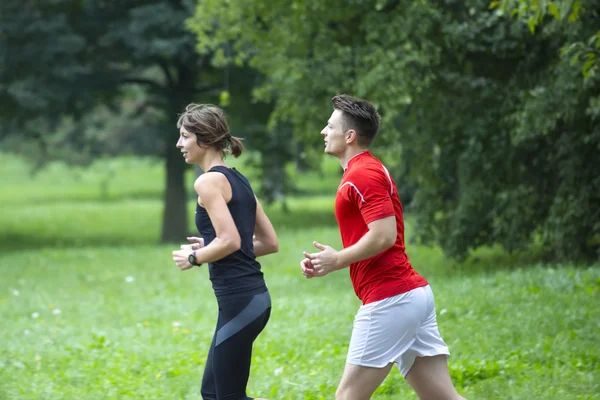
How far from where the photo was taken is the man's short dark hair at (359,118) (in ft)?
14.5

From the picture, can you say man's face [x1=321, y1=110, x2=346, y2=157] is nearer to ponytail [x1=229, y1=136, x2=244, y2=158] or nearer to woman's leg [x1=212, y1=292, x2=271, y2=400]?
ponytail [x1=229, y1=136, x2=244, y2=158]

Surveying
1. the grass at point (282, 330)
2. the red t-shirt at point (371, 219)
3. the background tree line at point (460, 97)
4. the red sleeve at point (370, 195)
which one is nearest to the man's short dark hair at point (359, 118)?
the red t-shirt at point (371, 219)

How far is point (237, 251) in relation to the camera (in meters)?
4.56

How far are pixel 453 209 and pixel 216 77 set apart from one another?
38.1 feet

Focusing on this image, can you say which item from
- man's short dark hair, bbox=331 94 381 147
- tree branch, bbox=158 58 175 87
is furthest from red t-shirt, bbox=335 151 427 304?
tree branch, bbox=158 58 175 87

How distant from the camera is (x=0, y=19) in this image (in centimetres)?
2086

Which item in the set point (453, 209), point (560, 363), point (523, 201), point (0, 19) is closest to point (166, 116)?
point (0, 19)

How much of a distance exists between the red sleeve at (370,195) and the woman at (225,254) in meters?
0.64

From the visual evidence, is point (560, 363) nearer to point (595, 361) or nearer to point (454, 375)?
point (595, 361)

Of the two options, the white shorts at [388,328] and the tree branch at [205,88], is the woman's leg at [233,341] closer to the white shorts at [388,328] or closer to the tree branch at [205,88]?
the white shorts at [388,328]

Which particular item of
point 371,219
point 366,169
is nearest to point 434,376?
point 371,219

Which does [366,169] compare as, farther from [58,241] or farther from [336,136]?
[58,241]

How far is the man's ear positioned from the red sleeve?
0.22 metres

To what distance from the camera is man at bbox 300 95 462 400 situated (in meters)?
4.24
